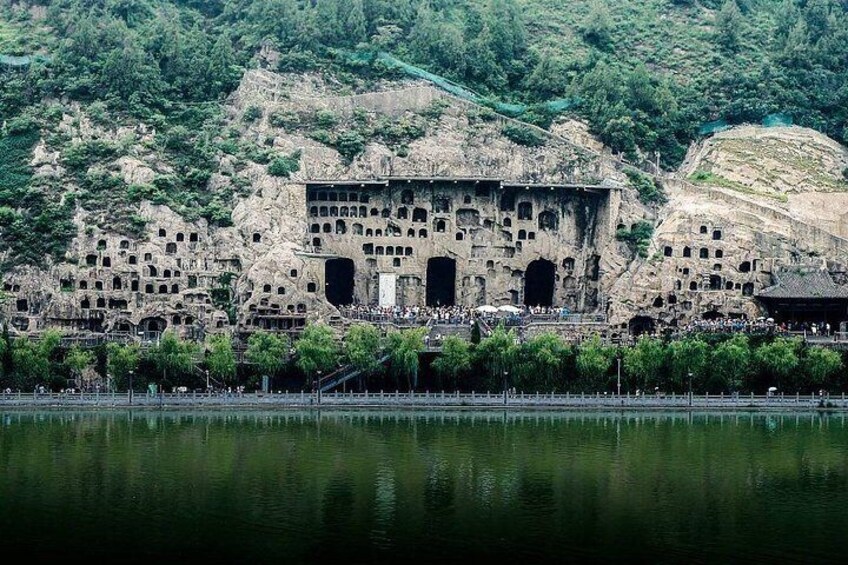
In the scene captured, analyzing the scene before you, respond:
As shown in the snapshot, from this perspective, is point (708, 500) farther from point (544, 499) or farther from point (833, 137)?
point (833, 137)

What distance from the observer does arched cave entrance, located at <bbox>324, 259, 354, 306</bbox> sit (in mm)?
127125

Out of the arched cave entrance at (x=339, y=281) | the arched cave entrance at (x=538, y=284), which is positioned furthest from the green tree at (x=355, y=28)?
the arched cave entrance at (x=538, y=284)

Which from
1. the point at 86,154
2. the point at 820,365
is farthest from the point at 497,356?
the point at 86,154

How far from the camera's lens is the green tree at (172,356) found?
109688 millimetres

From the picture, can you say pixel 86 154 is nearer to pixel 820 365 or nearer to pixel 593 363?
pixel 593 363

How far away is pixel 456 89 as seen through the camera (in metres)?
132

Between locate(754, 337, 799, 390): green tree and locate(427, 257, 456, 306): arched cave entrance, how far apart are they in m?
26.5

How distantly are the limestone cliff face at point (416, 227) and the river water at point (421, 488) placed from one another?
1498cm

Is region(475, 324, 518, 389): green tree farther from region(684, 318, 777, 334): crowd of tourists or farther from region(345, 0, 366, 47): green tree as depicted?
region(345, 0, 366, 47): green tree

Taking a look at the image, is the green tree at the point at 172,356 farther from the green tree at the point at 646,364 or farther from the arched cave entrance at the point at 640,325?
the arched cave entrance at the point at 640,325

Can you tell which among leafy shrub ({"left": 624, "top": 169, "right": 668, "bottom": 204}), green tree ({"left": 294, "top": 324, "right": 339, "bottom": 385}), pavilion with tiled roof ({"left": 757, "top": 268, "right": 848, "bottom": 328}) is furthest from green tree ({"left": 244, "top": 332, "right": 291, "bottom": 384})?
pavilion with tiled roof ({"left": 757, "top": 268, "right": 848, "bottom": 328})

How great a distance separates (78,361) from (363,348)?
Result: 1782cm

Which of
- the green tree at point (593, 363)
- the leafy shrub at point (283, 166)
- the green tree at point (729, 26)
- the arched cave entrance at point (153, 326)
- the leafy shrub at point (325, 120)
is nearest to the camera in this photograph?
the green tree at point (593, 363)

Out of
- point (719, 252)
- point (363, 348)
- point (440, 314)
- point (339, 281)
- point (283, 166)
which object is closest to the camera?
point (363, 348)
